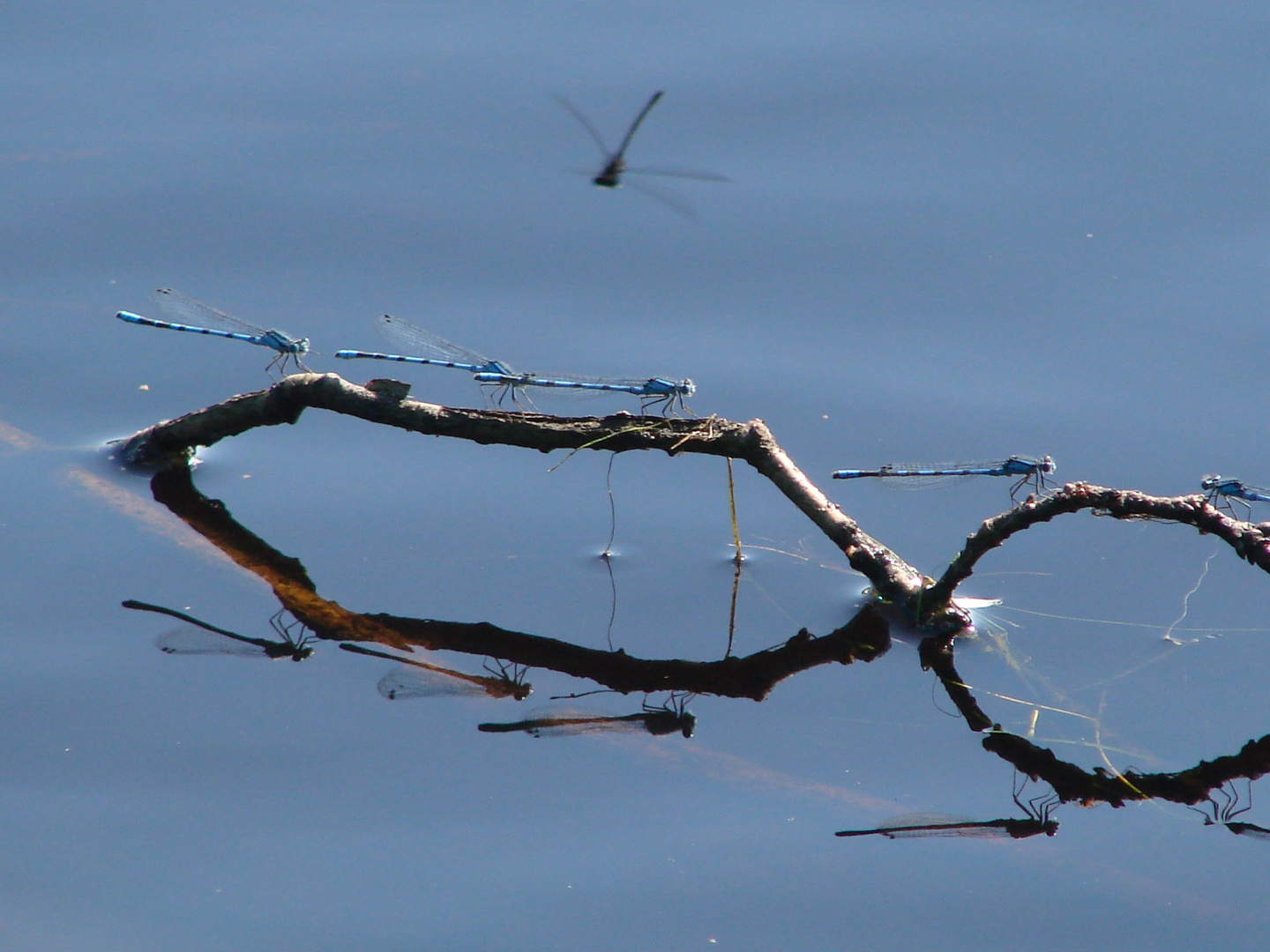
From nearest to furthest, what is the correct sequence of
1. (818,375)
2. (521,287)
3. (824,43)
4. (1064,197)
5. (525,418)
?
1. (525,418)
2. (818,375)
3. (521,287)
4. (1064,197)
5. (824,43)

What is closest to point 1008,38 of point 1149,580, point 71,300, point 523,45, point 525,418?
point 523,45

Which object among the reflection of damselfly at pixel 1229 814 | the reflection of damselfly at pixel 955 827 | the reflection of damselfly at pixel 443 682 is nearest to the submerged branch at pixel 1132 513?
the reflection of damselfly at pixel 1229 814

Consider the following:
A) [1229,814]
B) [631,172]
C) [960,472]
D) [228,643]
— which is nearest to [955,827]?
[1229,814]

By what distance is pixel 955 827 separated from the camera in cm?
498

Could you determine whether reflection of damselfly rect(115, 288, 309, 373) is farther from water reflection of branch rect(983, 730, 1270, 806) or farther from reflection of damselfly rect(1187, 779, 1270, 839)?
reflection of damselfly rect(1187, 779, 1270, 839)

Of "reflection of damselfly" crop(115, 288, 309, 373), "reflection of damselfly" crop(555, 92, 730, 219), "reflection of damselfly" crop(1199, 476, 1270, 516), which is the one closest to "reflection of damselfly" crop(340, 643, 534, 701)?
"reflection of damselfly" crop(115, 288, 309, 373)

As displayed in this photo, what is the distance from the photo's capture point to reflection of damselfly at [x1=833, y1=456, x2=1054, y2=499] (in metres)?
6.32

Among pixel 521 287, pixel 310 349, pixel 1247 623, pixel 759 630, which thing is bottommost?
pixel 759 630

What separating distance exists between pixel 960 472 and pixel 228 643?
10.7 ft

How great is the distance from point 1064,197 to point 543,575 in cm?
431

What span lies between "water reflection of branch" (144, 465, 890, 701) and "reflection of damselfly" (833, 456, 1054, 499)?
27.7 inches

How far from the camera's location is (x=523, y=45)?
32.1 feet

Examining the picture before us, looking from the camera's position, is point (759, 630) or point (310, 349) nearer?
point (759, 630)

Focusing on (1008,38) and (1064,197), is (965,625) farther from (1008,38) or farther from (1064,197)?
(1008,38)
